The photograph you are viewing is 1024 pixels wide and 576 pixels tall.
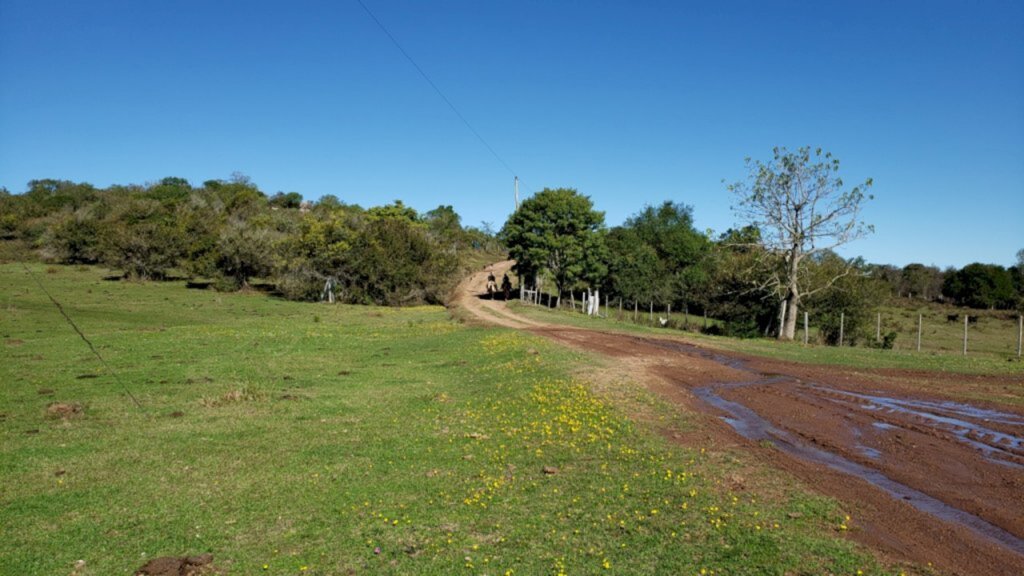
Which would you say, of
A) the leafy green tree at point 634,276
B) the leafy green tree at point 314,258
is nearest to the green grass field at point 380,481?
the leafy green tree at point 314,258

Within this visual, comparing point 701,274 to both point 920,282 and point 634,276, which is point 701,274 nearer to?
point 634,276

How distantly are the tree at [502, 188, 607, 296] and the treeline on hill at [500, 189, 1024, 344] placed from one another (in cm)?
9

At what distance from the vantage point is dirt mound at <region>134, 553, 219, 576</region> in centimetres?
729

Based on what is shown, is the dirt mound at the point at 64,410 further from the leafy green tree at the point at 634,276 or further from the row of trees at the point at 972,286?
the row of trees at the point at 972,286

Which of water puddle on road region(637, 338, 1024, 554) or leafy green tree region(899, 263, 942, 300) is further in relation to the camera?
leafy green tree region(899, 263, 942, 300)

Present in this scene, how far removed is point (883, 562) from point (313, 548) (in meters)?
6.72

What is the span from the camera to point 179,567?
7402mm

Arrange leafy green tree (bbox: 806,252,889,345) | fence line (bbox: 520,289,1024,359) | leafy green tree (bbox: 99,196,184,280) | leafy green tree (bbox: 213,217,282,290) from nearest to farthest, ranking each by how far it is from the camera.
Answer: fence line (bbox: 520,289,1024,359) → leafy green tree (bbox: 806,252,889,345) → leafy green tree (bbox: 213,217,282,290) → leafy green tree (bbox: 99,196,184,280)

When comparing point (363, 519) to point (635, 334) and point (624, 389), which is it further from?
point (635, 334)

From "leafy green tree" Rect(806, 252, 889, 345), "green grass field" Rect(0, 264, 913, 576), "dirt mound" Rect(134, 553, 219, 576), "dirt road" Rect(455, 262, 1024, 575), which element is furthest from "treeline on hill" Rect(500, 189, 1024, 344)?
"dirt mound" Rect(134, 553, 219, 576)

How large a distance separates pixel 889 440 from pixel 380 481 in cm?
1011

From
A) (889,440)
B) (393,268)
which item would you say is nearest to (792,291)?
(889,440)

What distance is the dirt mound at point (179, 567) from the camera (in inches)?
287

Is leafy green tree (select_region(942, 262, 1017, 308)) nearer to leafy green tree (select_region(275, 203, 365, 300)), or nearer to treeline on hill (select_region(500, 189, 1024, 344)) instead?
treeline on hill (select_region(500, 189, 1024, 344))
